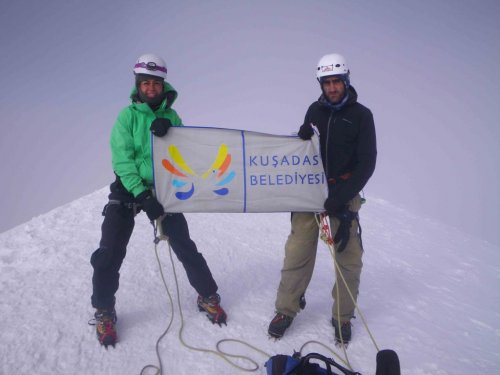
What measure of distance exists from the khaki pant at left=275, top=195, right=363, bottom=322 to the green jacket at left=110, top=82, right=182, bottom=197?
183cm

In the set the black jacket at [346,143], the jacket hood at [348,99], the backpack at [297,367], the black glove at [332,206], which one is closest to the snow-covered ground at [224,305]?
the backpack at [297,367]

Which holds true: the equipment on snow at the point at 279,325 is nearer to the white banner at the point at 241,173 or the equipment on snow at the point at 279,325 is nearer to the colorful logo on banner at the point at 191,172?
the white banner at the point at 241,173

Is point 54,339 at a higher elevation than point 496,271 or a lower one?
higher

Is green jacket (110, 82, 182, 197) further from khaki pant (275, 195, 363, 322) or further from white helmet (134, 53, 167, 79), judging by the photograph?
khaki pant (275, 195, 363, 322)

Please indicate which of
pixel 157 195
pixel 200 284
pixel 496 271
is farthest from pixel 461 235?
pixel 157 195

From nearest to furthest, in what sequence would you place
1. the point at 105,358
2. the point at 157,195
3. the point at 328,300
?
the point at 105,358 → the point at 157,195 → the point at 328,300

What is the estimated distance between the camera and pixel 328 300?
4.98 metres

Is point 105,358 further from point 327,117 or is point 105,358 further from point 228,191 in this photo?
point 327,117

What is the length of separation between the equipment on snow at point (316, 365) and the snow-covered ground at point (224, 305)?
0.62 m

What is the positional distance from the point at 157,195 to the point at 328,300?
305cm

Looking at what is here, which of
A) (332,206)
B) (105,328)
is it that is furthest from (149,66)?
(105,328)

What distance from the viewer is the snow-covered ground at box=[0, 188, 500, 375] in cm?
347

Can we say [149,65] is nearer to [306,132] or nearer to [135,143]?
[135,143]

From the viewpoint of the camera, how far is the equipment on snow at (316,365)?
2.57m
